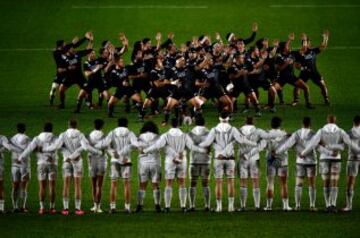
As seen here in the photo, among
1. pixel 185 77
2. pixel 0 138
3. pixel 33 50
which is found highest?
pixel 33 50

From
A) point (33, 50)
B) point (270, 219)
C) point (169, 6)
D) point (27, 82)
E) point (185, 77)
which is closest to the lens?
point (270, 219)

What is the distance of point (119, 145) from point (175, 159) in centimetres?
122

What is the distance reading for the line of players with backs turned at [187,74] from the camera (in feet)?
124

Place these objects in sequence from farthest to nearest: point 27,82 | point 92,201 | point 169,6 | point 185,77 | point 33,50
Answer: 1. point 169,6
2. point 33,50
3. point 27,82
4. point 185,77
5. point 92,201

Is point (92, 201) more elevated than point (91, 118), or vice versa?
point (91, 118)

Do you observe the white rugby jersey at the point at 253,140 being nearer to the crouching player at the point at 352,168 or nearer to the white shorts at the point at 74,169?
the crouching player at the point at 352,168

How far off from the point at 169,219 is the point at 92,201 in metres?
2.86

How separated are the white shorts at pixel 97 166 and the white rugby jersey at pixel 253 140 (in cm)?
292

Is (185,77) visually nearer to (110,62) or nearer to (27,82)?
(110,62)

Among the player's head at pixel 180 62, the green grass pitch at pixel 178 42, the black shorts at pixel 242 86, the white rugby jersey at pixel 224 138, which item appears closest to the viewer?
the green grass pitch at pixel 178 42

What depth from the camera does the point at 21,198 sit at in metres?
29.3

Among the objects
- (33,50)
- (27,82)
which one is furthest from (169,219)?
(33,50)

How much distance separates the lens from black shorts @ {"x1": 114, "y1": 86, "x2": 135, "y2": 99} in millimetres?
38594

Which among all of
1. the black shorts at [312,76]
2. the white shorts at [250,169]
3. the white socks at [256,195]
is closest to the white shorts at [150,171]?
the white shorts at [250,169]
